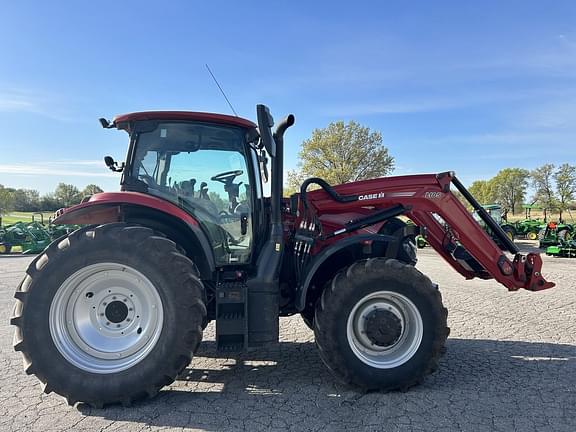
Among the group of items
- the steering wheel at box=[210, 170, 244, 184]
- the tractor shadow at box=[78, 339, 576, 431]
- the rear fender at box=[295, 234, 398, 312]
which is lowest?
the tractor shadow at box=[78, 339, 576, 431]

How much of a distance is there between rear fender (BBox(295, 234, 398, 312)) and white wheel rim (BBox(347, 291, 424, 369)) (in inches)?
18.1

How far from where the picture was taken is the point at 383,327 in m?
3.51

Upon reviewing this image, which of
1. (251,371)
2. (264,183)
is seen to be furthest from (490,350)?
(264,183)

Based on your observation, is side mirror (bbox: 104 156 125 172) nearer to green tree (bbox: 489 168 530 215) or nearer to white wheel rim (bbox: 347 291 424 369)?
white wheel rim (bbox: 347 291 424 369)

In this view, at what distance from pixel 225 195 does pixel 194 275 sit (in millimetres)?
929

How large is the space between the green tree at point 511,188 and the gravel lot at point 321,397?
61.5m

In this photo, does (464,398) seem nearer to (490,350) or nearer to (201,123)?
(490,350)

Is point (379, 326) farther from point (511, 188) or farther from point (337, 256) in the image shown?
point (511, 188)

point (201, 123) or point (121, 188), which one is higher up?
point (201, 123)

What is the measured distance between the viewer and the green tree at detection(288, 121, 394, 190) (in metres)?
40.8

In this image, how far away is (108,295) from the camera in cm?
342

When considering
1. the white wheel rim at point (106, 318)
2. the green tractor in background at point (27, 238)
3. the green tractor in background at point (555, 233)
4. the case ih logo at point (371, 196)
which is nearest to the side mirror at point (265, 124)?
the case ih logo at point (371, 196)

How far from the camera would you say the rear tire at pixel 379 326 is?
3.43 meters

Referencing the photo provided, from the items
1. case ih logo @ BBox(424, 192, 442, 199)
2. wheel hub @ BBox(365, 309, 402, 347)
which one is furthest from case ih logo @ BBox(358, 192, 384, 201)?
wheel hub @ BBox(365, 309, 402, 347)
